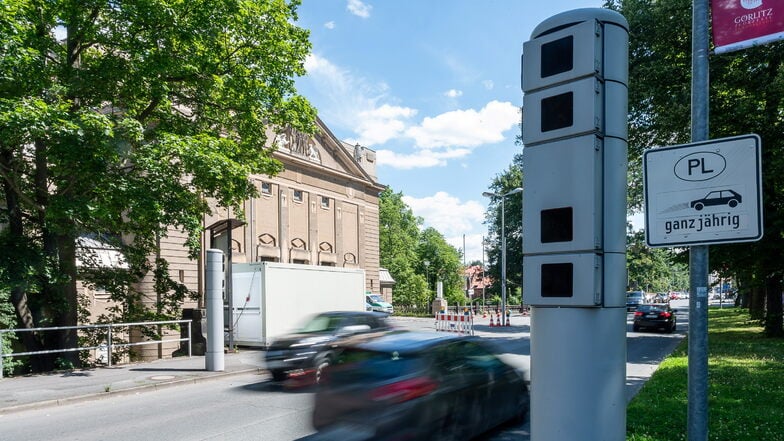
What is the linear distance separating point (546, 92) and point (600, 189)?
0.71 m

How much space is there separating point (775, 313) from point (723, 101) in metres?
8.28

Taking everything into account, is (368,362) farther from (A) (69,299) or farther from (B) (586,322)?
(A) (69,299)

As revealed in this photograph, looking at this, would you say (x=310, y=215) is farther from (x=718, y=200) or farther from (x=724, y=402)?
(x=718, y=200)

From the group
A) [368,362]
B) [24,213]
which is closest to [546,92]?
[368,362]

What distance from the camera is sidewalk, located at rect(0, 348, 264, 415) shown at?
1015cm

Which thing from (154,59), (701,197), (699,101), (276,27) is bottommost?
(701,197)

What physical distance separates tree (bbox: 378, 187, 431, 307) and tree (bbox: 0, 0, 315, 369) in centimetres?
4960

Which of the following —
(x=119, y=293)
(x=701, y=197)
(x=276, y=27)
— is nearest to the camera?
(x=701, y=197)

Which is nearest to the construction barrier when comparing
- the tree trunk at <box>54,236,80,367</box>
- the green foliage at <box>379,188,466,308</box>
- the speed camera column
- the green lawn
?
the green lawn

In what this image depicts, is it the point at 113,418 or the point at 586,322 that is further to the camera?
the point at 113,418

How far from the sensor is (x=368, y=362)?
6.27 m

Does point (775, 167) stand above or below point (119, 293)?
above

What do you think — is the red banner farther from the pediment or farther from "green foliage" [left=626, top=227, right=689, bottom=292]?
the pediment

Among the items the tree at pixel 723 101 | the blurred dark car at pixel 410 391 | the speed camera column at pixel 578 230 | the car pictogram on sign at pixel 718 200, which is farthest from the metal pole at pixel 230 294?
the car pictogram on sign at pixel 718 200
